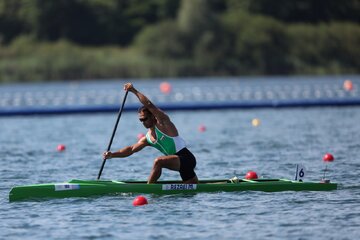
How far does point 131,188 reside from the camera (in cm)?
1667

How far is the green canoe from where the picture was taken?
16656mm

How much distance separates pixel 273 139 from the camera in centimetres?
2717

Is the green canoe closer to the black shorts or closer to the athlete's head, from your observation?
the black shorts

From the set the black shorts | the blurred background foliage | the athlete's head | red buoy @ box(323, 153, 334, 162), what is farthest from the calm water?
the blurred background foliage

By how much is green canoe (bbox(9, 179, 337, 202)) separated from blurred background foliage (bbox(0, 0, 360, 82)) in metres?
54.3

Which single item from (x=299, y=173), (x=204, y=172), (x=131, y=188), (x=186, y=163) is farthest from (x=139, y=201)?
(x=204, y=172)

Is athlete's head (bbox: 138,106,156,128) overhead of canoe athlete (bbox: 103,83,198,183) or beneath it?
overhead

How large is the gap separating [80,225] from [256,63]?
217 ft

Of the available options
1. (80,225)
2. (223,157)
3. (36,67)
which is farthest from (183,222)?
(36,67)

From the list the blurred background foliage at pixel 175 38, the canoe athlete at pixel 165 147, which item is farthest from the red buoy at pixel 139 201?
the blurred background foliage at pixel 175 38

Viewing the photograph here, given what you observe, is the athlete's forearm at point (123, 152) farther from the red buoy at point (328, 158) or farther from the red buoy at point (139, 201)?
the red buoy at point (328, 158)

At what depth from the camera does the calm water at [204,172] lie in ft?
46.3

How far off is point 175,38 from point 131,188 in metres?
62.9

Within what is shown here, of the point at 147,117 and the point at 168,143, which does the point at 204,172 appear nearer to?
the point at 168,143
